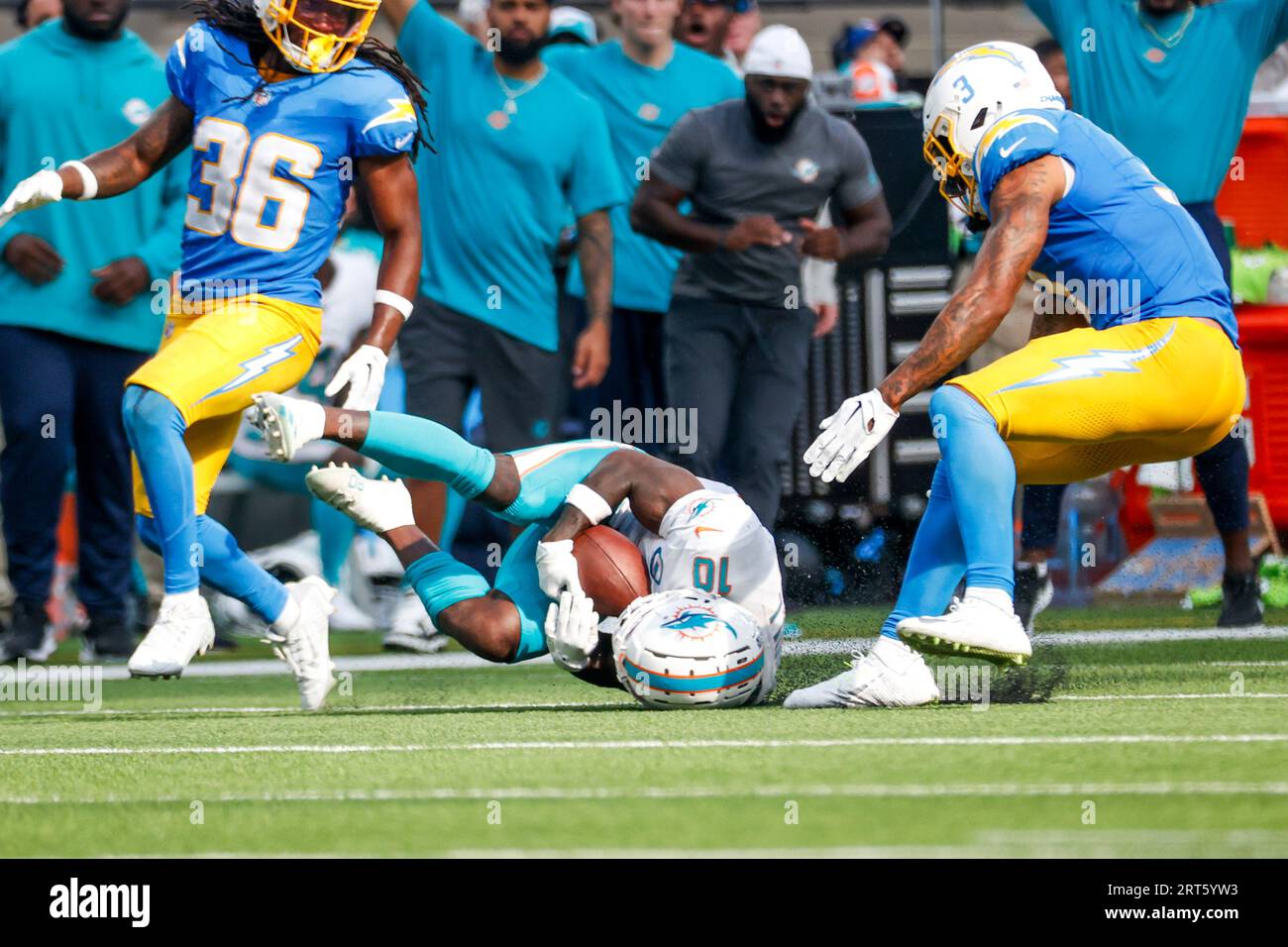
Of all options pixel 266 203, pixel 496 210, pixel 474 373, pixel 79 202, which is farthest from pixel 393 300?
pixel 79 202

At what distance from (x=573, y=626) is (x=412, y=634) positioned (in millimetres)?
2909

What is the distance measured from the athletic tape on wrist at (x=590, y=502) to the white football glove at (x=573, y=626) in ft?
0.85

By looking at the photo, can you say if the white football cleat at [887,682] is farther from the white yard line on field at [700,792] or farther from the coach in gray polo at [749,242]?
the coach in gray polo at [749,242]

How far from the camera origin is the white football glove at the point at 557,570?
571 cm

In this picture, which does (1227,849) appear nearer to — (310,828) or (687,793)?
(687,793)

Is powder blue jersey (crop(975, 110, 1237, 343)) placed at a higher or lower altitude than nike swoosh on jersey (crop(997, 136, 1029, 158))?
lower

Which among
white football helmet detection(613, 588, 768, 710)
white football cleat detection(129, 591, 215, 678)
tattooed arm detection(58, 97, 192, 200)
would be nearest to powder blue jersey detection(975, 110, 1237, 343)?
white football helmet detection(613, 588, 768, 710)

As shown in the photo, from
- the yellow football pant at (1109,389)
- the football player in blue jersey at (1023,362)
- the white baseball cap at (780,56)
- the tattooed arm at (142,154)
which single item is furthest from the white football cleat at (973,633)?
the white baseball cap at (780,56)

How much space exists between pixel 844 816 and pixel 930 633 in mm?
1413

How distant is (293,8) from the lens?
6.19 meters

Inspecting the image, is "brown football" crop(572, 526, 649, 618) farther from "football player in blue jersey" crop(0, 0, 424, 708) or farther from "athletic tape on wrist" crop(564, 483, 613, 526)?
"football player in blue jersey" crop(0, 0, 424, 708)

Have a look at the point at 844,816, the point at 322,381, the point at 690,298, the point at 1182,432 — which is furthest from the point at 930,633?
the point at 322,381

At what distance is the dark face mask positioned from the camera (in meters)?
8.47

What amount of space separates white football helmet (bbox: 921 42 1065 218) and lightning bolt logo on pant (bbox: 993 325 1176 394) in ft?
1.94
